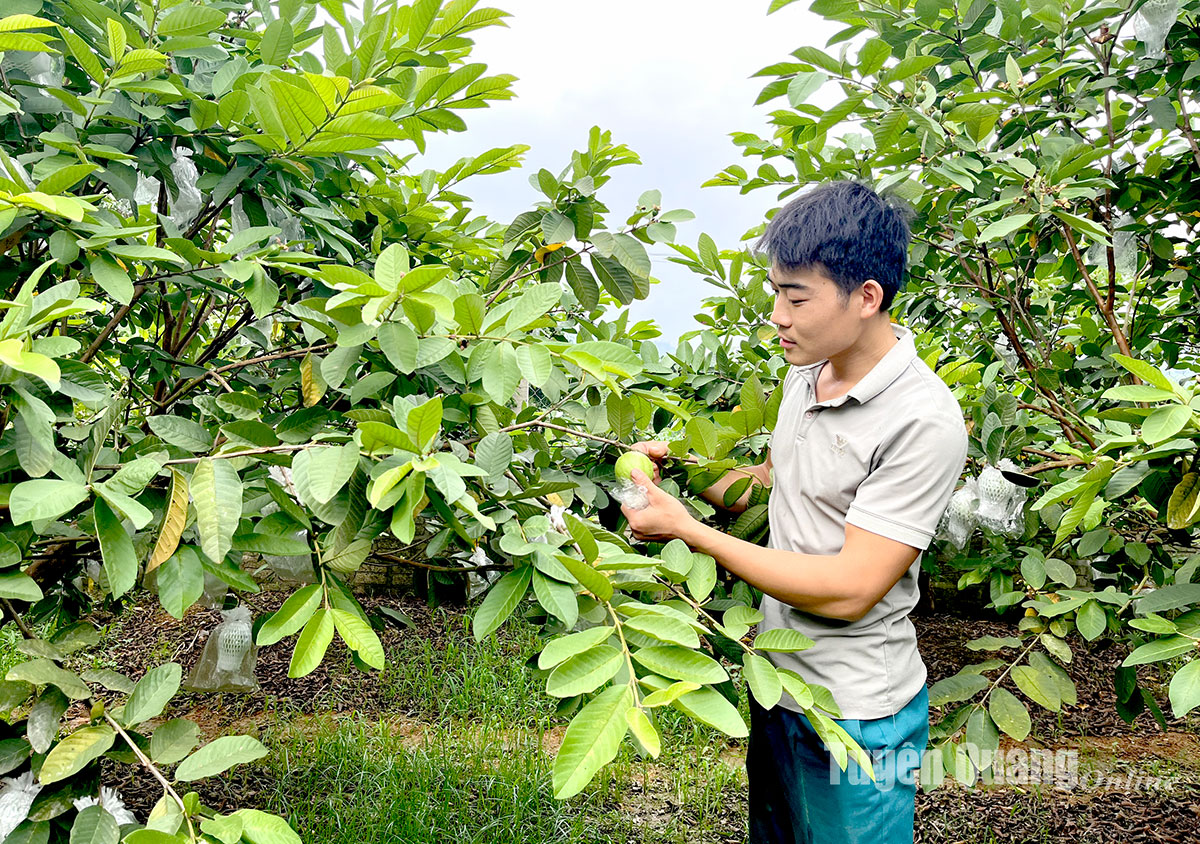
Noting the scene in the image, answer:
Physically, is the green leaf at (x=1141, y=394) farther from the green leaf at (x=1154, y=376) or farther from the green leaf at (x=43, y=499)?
the green leaf at (x=43, y=499)

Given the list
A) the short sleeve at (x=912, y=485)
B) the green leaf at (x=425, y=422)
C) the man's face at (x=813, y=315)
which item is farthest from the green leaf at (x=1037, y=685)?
the green leaf at (x=425, y=422)

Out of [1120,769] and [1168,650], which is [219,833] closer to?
[1168,650]

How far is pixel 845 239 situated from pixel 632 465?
52 centimetres

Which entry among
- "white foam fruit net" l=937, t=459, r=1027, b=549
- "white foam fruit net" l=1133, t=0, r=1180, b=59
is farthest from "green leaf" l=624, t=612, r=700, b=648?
"white foam fruit net" l=1133, t=0, r=1180, b=59

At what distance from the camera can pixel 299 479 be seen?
1.00 m

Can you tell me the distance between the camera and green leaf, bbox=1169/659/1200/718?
1.18 meters

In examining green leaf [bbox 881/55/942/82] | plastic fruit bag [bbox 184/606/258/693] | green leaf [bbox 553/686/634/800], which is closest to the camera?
green leaf [bbox 553/686/634/800]

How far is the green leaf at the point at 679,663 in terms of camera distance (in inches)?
36.7

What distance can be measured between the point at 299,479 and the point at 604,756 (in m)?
0.49

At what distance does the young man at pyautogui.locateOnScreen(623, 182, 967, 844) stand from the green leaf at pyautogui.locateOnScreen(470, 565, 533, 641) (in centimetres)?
32

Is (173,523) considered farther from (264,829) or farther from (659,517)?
(659,517)

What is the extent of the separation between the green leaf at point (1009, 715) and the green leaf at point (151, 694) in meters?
1.51

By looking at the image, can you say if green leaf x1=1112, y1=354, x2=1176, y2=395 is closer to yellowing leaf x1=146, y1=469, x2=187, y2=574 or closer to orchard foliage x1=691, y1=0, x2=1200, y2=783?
orchard foliage x1=691, y1=0, x2=1200, y2=783

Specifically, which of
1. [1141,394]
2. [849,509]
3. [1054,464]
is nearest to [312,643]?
[849,509]
